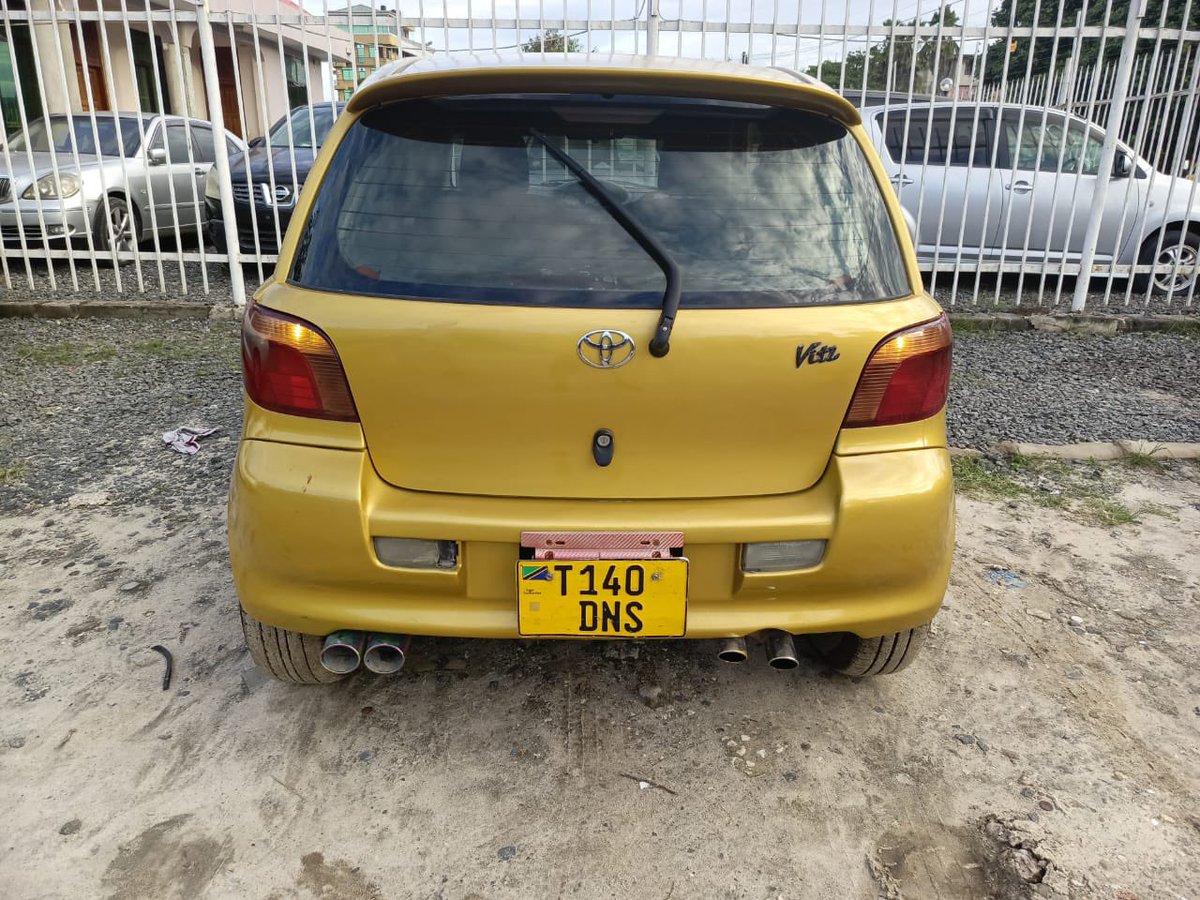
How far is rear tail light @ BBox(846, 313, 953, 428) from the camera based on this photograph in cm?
200

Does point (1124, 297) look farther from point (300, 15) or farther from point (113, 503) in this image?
point (113, 503)

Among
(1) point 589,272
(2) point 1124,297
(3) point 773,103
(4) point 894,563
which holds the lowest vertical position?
(2) point 1124,297

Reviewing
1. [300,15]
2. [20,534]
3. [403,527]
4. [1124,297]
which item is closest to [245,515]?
[403,527]

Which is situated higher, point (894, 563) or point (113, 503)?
point (894, 563)

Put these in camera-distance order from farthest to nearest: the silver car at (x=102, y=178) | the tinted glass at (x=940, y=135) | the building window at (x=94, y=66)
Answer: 1. the building window at (x=94, y=66)
2. the silver car at (x=102, y=178)
3. the tinted glass at (x=940, y=135)

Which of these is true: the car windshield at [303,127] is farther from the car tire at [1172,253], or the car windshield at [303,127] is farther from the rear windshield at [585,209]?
the car tire at [1172,253]

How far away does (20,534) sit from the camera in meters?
3.39

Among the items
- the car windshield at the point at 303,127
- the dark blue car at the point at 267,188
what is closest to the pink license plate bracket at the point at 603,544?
the dark blue car at the point at 267,188

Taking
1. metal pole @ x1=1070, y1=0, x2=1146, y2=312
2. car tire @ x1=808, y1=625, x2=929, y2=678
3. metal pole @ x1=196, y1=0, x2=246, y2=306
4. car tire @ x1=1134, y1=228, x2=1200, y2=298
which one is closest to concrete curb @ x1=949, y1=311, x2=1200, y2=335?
→ metal pole @ x1=1070, y1=0, x2=1146, y2=312

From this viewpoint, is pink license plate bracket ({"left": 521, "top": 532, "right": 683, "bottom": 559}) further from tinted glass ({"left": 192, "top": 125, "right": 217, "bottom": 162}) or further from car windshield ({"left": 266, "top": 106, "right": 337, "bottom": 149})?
tinted glass ({"left": 192, "top": 125, "right": 217, "bottom": 162})

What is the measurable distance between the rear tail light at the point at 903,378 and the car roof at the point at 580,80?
1.97ft

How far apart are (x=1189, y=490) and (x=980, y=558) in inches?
56.7

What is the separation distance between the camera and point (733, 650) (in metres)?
2.12

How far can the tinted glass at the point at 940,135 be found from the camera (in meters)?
7.26
